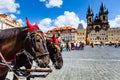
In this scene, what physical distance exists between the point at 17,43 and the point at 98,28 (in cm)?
14394

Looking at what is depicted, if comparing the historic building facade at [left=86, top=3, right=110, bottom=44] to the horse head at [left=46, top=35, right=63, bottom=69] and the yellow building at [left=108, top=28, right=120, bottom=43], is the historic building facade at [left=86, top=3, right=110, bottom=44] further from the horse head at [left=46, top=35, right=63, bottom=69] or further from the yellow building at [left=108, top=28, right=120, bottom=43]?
the horse head at [left=46, top=35, right=63, bottom=69]

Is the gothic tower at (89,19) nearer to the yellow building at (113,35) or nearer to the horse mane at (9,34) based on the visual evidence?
the yellow building at (113,35)

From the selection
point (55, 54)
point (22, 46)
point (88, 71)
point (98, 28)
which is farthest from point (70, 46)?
point (98, 28)

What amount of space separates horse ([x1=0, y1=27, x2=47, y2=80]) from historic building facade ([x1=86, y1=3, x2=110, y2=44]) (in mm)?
138526

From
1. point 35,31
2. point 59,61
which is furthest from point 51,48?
point 35,31

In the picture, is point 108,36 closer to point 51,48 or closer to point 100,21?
point 100,21

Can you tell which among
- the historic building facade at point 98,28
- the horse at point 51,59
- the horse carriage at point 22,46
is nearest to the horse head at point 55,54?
the horse at point 51,59

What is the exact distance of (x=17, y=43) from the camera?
3.72 m

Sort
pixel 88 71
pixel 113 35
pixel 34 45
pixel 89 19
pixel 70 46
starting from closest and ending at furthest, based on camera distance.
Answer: pixel 34 45 → pixel 88 71 → pixel 70 46 → pixel 113 35 → pixel 89 19

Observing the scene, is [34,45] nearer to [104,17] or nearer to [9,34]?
[9,34]

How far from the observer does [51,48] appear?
218 inches

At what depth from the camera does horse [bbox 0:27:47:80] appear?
368 cm

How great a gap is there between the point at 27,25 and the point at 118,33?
478 feet

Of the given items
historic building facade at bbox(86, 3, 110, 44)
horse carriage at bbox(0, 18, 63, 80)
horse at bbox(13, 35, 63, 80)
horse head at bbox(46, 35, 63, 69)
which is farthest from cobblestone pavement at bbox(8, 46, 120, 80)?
historic building facade at bbox(86, 3, 110, 44)
